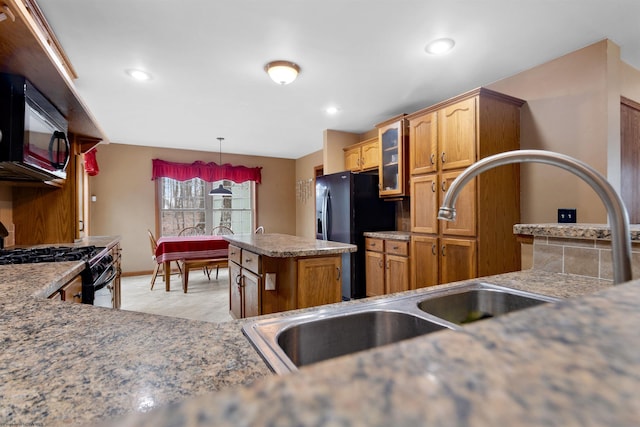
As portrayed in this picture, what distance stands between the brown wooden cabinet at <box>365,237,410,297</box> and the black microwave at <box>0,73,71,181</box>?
9.41ft

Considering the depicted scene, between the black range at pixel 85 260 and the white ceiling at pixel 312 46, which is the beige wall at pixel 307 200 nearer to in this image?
the white ceiling at pixel 312 46

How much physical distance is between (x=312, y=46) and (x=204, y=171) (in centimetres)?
416

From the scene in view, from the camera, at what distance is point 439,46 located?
2.35 m

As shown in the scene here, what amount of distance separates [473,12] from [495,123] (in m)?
1.00

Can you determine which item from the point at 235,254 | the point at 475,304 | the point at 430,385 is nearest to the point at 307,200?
the point at 235,254

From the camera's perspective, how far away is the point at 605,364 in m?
0.18

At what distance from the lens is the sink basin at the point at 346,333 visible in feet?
2.54

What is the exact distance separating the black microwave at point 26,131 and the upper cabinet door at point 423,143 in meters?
2.83

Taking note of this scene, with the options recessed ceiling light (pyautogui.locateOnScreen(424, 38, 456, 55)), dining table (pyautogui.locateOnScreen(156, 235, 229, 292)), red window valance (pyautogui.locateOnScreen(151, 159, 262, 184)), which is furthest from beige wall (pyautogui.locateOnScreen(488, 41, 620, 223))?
red window valance (pyautogui.locateOnScreen(151, 159, 262, 184))

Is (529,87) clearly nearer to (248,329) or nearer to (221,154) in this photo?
(248,329)

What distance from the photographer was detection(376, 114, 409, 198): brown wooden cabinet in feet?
11.5

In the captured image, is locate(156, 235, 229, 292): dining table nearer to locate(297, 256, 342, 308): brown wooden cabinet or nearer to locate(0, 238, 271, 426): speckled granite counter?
locate(297, 256, 342, 308): brown wooden cabinet

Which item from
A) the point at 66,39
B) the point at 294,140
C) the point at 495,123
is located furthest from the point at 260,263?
the point at 294,140

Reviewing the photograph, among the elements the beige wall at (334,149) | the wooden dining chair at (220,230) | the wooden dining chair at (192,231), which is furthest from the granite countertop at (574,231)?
the wooden dining chair at (192,231)
